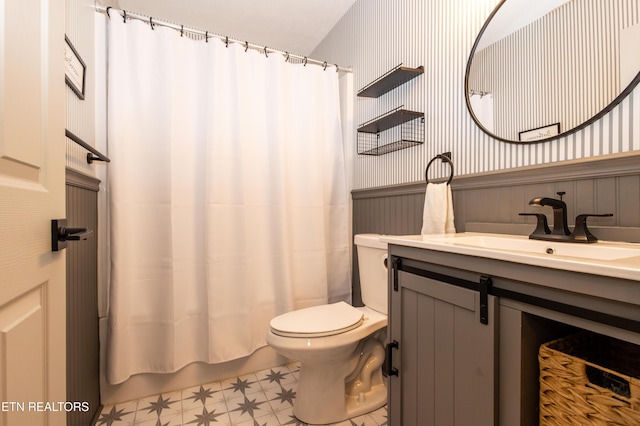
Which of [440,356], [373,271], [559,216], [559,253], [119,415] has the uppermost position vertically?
[559,216]

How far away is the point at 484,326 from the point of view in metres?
0.77

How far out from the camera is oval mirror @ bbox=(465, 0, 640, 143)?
37.1 inches

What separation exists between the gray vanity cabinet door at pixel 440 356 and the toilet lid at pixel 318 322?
0.33 metres

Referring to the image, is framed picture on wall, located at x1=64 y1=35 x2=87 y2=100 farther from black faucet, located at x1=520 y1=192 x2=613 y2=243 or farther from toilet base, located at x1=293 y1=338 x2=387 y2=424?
black faucet, located at x1=520 y1=192 x2=613 y2=243

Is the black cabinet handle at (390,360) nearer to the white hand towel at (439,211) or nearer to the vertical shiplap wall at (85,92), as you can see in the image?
the white hand towel at (439,211)

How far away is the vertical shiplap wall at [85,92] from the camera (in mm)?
1139

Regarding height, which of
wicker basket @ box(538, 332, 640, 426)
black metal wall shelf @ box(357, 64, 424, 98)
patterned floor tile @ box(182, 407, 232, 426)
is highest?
black metal wall shelf @ box(357, 64, 424, 98)

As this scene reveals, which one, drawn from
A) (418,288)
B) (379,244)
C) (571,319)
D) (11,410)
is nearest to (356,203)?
(379,244)

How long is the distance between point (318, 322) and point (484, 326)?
809 millimetres

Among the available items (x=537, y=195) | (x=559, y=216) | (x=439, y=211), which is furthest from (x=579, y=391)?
(x=439, y=211)

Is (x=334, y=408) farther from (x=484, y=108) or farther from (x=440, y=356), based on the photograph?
(x=484, y=108)

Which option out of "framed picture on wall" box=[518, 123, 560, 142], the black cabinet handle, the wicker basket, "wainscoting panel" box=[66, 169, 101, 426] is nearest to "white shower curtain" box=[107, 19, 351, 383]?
"wainscoting panel" box=[66, 169, 101, 426]

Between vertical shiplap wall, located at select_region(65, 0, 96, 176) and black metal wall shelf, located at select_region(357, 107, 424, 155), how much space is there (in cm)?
141
